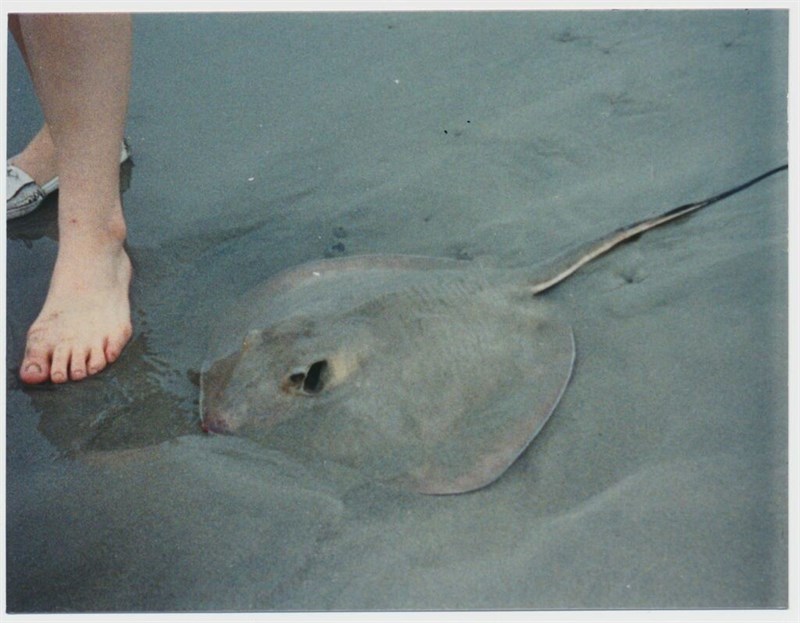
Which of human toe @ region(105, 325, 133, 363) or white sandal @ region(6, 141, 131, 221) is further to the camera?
white sandal @ region(6, 141, 131, 221)

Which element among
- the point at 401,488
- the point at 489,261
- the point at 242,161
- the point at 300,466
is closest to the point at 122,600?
the point at 300,466

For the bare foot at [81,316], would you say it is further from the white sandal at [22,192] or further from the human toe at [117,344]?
the white sandal at [22,192]

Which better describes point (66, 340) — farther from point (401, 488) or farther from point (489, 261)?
point (489, 261)

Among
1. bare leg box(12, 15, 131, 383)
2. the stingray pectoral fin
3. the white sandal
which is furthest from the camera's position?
the white sandal

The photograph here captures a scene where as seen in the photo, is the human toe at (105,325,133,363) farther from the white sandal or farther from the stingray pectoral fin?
the stingray pectoral fin

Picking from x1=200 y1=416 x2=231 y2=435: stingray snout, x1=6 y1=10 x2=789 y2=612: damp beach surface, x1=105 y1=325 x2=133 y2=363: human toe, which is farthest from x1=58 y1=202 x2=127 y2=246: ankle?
x1=200 y1=416 x2=231 y2=435: stingray snout
